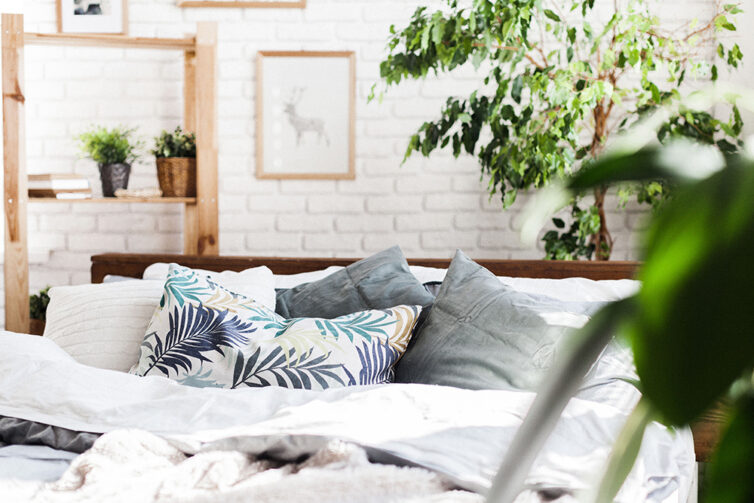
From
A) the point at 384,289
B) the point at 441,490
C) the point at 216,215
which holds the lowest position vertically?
the point at 441,490

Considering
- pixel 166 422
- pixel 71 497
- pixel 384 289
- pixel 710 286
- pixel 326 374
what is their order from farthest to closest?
pixel 384 289 → pixel 326 374 → pixel 166 422 → pixel 71 497 → pixel 710 286

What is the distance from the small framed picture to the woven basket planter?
0.63 meters

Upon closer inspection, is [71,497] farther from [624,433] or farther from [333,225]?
[333,225]

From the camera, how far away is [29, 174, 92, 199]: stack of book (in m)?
2.51

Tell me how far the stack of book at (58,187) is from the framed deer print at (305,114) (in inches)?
25.7

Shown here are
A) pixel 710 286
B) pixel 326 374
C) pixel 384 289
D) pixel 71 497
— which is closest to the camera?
pixel 710 286

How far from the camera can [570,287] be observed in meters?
2.10

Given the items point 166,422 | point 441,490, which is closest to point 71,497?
point 166,422

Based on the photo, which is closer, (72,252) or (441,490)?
(441,490)

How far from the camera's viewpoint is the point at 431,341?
1.84 meters

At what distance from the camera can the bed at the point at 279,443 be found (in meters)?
1.05

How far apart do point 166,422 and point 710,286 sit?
121 centimetres

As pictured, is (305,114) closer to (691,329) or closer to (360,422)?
(360,422)

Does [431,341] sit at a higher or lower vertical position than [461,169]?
lower
